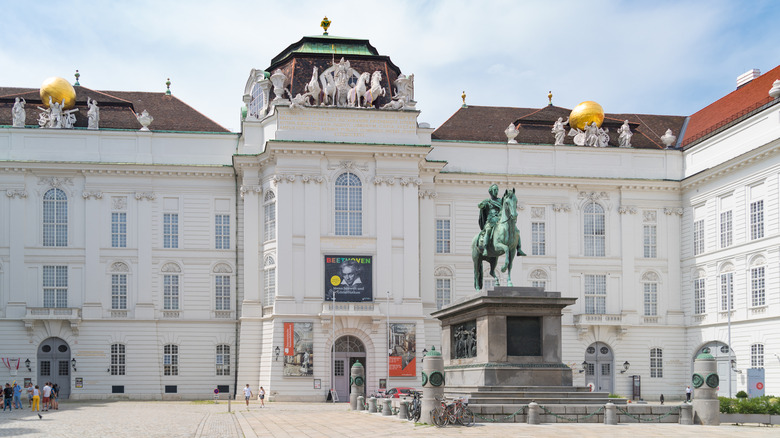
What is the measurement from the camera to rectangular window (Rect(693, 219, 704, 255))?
58.9 meters

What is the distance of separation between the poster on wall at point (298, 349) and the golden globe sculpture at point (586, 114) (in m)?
21.2

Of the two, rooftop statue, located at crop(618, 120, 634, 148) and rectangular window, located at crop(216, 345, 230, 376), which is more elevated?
rooftop statue, located at crop(618, 120, 634, 148)

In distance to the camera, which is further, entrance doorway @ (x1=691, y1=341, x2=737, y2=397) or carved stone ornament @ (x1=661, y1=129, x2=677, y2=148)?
carved stone ornament @ (x1=661, y1=129, x2=677, y2=148)

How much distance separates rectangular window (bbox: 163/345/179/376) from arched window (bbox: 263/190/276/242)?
26.9 feet

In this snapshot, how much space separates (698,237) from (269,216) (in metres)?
24.7

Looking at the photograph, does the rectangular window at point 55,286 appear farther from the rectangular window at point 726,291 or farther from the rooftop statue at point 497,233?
the rectangular window at point 726,291

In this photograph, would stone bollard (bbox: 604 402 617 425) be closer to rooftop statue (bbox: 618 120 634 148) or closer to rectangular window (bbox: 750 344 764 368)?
rectangular window (bbox: 750 344 764 368)

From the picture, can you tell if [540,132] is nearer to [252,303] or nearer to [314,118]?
[314,118]

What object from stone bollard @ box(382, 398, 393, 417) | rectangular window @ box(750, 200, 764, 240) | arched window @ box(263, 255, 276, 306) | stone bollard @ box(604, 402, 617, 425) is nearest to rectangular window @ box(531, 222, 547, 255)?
rectangular window @ box(750, 200, 764, 240)

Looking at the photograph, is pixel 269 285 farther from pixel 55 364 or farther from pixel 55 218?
pixel 55 218

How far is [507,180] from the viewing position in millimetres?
60344

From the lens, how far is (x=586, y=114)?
6209 cm

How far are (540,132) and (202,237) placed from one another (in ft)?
70.6

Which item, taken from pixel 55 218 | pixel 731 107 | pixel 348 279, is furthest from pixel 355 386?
pixel 731 107
